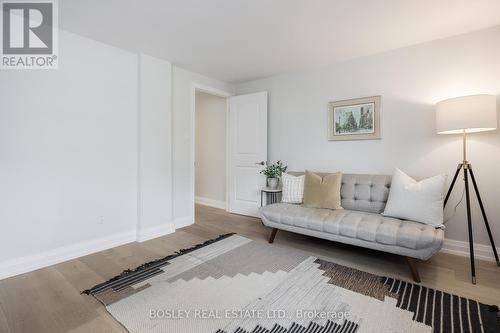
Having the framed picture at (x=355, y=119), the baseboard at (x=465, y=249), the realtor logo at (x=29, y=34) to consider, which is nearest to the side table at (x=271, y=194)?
the framed picture at (x=355, y=119)

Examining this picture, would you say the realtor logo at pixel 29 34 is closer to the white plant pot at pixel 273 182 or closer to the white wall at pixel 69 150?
the white wall at pixel 69 150

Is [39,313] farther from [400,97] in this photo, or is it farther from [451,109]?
[400,97]

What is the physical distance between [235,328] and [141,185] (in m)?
2.20

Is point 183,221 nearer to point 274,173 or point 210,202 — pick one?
point 210,202

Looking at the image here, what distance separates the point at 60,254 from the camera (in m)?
2.46

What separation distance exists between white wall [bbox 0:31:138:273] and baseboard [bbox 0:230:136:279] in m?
0.04

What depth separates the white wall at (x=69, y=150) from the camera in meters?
2.20

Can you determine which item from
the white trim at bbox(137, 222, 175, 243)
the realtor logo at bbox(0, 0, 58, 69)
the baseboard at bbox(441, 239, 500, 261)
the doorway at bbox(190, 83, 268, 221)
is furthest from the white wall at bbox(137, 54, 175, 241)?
the baseboard at bbox(441, 239, 500, 261)

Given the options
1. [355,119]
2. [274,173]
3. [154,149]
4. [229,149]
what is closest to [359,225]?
[355,119]

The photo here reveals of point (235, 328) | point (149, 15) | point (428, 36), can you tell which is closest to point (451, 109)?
point (428, 36)

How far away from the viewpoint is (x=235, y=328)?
1.50 metres

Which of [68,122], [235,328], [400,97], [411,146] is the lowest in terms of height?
[235,328]

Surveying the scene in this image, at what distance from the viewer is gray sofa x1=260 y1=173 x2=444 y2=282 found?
2041 millimetres

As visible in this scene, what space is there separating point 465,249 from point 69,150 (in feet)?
14.3
